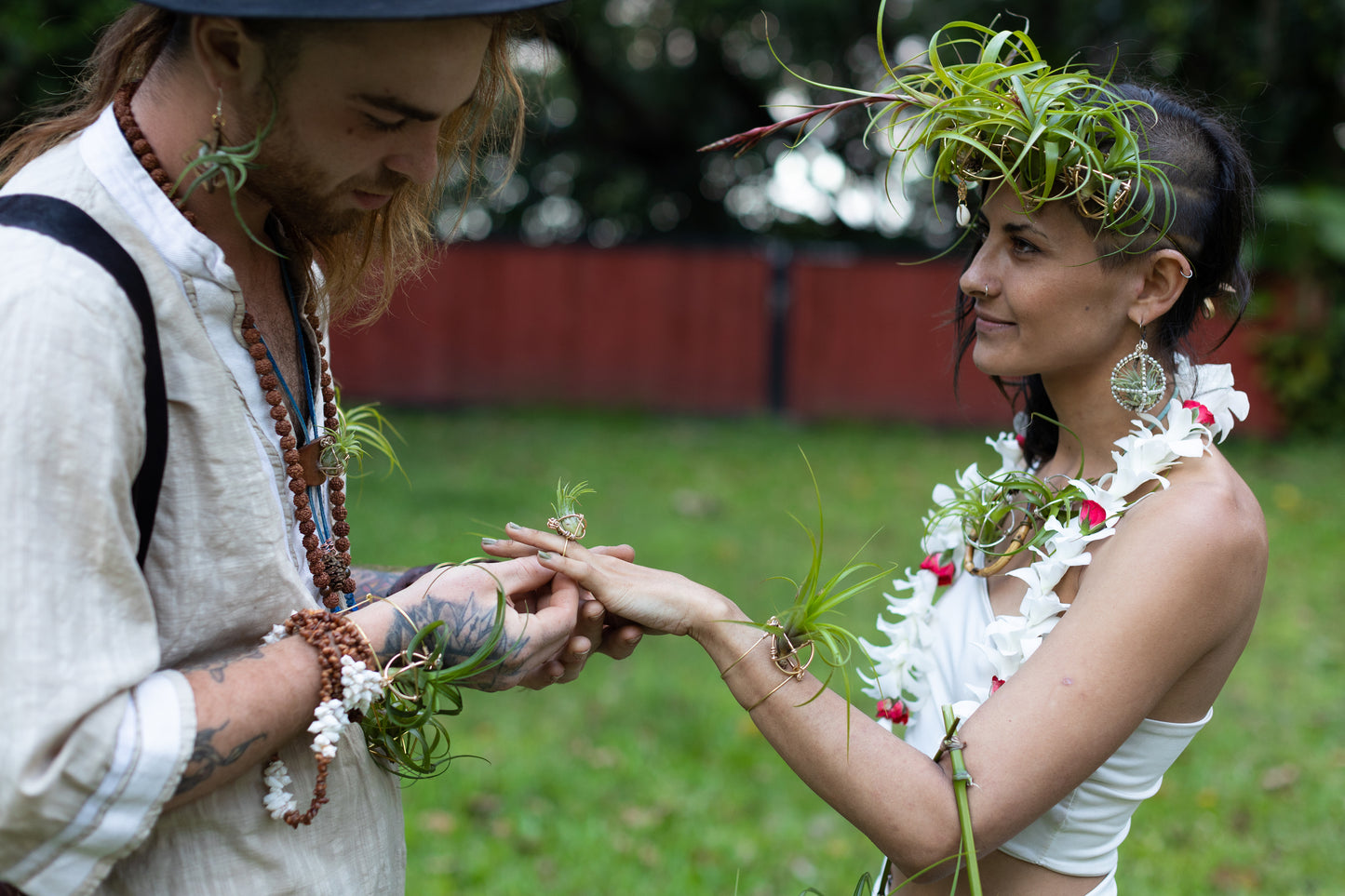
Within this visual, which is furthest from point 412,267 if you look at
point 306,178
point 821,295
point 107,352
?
point 821,295

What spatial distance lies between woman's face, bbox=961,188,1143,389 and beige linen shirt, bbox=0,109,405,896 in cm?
146

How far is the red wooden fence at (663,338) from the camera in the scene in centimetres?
1346

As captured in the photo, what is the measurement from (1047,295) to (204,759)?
1719mm

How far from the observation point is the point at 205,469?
154 centimetres

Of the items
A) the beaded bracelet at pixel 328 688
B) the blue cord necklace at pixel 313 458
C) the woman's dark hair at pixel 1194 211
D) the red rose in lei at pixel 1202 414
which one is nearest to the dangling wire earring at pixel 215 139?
the blue cord necklace at pixel 313 458

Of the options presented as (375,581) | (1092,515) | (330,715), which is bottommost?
(375,581)

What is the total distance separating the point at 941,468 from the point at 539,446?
406 centimetres

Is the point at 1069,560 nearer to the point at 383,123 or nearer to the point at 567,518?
the point at 567,518

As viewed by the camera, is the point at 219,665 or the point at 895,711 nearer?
the point at 219,665

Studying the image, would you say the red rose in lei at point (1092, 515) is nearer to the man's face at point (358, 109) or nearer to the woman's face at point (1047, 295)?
the woman's face at point (1047, 295)

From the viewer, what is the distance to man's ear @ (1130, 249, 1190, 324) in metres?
2.14

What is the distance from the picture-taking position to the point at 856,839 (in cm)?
422

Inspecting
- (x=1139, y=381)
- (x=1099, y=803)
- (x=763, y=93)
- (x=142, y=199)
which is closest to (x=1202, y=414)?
(x=1139, y=381)

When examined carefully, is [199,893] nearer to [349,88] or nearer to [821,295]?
[349,88]
